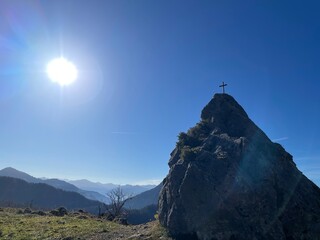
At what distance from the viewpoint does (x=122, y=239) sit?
89.7ft

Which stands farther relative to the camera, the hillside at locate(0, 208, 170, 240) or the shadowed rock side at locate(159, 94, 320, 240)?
the hillside at locate(0, 208, 170, 240)

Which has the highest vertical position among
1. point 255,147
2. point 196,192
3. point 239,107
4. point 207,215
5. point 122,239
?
point 239,107

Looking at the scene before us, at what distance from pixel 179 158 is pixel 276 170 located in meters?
8.62

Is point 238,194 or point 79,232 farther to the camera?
point 79,232

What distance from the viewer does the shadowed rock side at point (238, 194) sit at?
2389 cm

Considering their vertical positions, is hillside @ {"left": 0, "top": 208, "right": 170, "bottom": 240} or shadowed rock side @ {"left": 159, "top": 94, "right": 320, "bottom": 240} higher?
shadowed rock side @ {"left": 159, "top": 94, "right": 320, "bottom": 240}

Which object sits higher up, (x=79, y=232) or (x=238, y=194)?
(x=238, y=194)

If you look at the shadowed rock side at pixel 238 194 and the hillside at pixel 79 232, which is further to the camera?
the hillside at pixel 79 232

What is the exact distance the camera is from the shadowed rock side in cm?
2389

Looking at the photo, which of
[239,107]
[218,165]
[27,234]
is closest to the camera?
[218,165]

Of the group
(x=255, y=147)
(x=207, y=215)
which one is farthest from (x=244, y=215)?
(x=255, y=147)

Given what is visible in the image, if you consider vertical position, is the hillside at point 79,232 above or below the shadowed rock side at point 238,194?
below

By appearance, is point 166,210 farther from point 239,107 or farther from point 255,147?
point 239,107

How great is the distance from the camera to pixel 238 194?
24641mm
